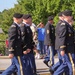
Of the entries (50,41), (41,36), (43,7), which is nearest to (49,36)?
(50,41)

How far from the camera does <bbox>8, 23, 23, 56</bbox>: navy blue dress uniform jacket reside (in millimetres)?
8828

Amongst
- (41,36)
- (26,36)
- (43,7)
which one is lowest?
(41,36)

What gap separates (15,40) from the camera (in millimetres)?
8930

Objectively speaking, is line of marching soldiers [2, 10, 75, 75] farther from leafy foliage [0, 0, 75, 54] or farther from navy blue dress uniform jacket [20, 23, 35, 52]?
leafy foliage [0, 0, 75, 54]

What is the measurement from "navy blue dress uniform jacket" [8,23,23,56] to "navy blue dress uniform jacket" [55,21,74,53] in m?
0.94

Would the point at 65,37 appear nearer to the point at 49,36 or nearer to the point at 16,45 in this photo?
the point at 16,45

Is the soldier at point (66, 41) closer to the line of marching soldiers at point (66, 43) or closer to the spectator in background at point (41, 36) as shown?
the line of marching soldiers at point (66, 43)

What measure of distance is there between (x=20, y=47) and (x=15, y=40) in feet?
0.89

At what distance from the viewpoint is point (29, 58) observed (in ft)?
33.1

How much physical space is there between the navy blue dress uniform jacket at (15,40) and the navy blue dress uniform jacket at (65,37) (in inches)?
37.1

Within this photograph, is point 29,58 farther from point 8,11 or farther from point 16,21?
point 8,11

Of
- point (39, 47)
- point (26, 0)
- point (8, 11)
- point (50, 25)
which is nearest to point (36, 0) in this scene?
point (26, 0)

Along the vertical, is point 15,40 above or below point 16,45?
above

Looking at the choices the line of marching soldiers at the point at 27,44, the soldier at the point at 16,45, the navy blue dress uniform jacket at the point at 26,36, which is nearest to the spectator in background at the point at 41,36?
the navy blue dress uniform jacket at the point at 26,36
